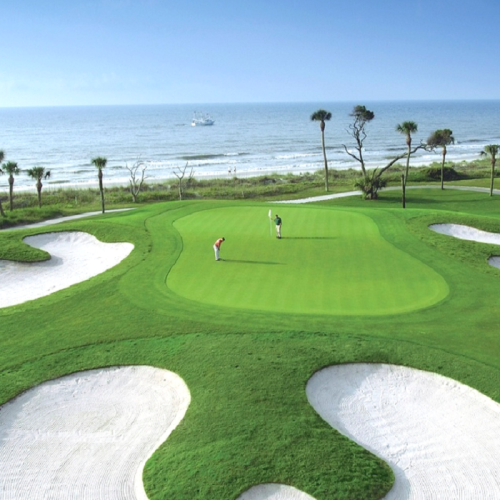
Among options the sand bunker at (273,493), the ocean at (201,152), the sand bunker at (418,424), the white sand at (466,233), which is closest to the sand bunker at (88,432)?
the sand bunker at (273,493)

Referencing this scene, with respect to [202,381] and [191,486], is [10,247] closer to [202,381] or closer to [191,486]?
[202,381]

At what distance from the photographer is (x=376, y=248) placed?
24625 millimetres

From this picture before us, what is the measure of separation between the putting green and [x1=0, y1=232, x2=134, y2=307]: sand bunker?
3915 mm

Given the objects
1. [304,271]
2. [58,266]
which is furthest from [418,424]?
[58,266]

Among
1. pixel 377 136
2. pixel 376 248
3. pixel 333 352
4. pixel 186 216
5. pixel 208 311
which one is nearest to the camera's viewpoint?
pixel 333 352

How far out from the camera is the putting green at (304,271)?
1812 cm

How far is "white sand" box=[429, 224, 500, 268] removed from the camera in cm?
2878

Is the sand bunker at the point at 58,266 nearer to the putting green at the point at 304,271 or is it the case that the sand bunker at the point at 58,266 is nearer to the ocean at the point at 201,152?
the putting green at the point at 304,271

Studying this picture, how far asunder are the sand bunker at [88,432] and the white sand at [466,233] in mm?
20648

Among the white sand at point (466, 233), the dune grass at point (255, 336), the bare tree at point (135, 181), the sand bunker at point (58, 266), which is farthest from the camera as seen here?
the bare tree at point (135, 181)

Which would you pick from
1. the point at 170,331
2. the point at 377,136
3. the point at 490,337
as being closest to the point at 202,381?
the point at 170,331

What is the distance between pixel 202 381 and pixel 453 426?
6.05 metres

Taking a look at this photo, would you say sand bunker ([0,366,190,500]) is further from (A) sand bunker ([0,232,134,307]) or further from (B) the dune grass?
(A) sand bunker ([0,232,134,307])

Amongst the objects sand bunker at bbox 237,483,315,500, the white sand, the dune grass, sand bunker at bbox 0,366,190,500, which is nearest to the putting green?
the dune grass
